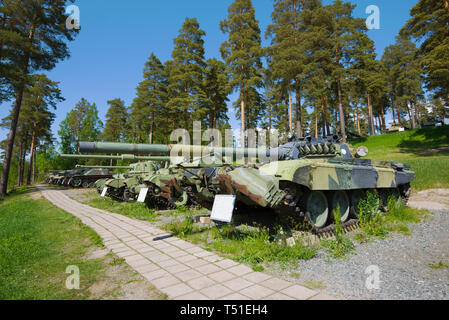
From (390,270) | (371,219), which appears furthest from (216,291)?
(371,219)

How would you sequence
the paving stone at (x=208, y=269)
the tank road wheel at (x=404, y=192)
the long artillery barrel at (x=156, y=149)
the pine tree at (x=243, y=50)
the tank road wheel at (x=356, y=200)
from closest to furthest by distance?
the paving stone at (x=208, y=269) < the long artillery barrel at (x=156, y=149) < the tank road wheel at (x=356, y=200) < the tank road wheel at (x=404, y=192) < the pine tree at (x=243, y=50)

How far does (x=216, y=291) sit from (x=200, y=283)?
1.18ft

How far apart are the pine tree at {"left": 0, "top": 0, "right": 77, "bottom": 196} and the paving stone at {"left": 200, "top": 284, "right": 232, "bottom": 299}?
60.5 feet

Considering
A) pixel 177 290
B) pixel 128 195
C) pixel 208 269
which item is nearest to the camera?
pixel 177 290

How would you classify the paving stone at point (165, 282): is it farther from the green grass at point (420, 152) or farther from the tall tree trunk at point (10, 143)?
the tall tree trunk at point (10, 143)

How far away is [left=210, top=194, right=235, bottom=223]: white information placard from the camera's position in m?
4.73

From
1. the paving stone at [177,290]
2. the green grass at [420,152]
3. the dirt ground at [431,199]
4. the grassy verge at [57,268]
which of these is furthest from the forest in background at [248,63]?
the paving stone at [177,290]

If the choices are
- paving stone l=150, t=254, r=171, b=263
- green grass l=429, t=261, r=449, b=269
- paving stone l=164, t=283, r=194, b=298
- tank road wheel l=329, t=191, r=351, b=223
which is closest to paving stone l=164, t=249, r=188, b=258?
paving stone l=150, t=254, r=171, b=263

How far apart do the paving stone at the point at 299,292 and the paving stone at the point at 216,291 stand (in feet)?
2.37

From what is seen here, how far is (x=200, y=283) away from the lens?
3.47 m

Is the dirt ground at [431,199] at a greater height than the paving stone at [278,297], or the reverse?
the dirt ground at [431,199]

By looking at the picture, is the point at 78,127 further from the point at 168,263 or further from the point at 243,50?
the point at 168,263

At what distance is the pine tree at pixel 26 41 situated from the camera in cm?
1580

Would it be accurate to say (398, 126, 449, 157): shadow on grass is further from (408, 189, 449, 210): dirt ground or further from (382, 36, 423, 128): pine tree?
(408, 189, 449, 210): dirt ground
